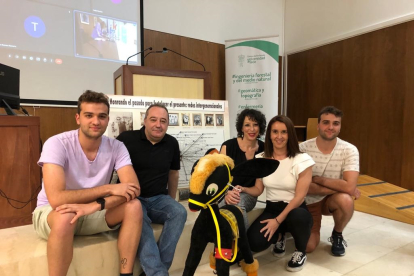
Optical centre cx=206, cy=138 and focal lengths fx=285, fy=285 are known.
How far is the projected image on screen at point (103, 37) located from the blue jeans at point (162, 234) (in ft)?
8.21

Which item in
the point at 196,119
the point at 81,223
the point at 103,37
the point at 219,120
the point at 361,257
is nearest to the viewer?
the point at 81,223

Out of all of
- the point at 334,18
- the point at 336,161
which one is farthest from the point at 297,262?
the point at 334,18

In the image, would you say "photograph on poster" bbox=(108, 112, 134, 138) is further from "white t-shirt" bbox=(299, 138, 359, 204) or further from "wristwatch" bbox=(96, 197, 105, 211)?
"white t-shirt" bbox=(299, 138, 359, 204)

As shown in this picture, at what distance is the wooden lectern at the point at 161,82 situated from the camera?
2.52 m

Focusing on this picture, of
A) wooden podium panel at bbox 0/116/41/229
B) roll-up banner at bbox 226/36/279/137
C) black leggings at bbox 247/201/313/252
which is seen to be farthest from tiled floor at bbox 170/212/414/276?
roll-up banner at bbox 226/36/279/137

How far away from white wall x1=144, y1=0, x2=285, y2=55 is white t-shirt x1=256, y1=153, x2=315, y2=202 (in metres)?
3.38

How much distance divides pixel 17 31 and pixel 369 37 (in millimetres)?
4714

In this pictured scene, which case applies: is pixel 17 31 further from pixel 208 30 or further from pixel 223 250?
pixel 223 250

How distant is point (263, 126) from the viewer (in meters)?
2.19

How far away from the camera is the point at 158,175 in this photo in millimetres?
1876

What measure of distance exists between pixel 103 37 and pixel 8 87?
5.56ft

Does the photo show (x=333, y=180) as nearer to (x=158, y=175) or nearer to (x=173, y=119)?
(x=158, y=175)

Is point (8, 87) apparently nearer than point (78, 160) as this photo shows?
No

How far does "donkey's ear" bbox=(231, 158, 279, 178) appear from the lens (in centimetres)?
138
